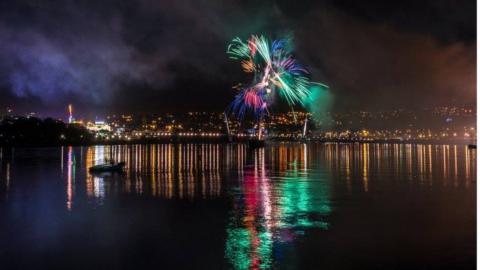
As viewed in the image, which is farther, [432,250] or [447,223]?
[447,223]

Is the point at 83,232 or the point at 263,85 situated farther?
the point at 263,85

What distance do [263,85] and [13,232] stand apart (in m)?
40.1

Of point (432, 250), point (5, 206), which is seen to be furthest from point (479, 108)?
point (5, 206)

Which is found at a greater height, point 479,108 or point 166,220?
point 479,108

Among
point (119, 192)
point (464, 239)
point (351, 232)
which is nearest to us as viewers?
point (464, 239)

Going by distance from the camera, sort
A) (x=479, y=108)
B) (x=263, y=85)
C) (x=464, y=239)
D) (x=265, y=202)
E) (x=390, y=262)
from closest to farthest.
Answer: (x=479, y=108), (x=390, y=262), (x=464, y=239), (x=265, y=202), (x=263, y=85)

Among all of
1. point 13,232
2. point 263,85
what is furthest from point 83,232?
point 263,85

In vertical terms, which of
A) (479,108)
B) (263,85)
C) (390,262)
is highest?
(263,85)

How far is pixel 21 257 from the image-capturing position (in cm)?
1169

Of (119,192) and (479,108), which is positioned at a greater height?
(479,108)

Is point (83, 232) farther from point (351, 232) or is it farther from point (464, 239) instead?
point (464, 239)

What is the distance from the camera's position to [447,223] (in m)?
15.3

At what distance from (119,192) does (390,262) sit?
14.4 meters

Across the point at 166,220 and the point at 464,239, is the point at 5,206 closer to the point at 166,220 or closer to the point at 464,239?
the point at 166,220
